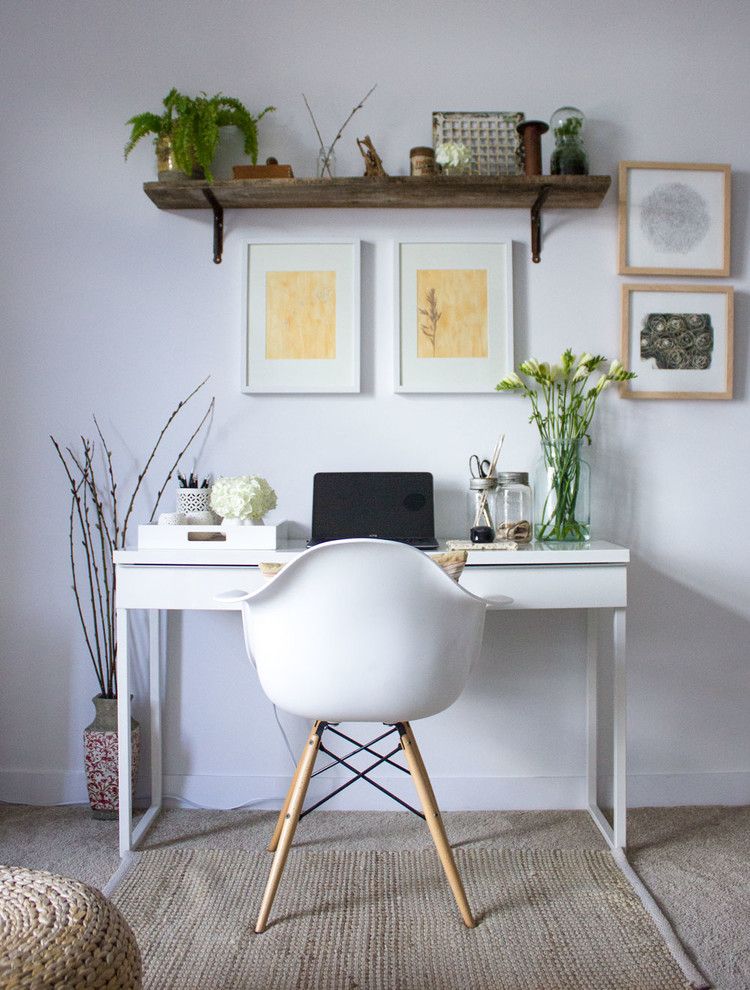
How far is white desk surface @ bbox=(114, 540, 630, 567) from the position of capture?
77.2 inches

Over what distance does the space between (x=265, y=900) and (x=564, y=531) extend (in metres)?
1.21

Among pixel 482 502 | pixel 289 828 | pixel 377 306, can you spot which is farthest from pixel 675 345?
pixel 289 828

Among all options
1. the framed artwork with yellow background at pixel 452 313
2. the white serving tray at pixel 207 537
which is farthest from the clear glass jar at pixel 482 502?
the white serving tray at pixel 207 537

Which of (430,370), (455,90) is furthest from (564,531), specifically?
(455,90)

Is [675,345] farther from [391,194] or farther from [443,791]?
[443,791]

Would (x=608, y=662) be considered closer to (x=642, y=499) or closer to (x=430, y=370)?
(x=642, y=499)

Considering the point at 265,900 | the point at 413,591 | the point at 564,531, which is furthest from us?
the point at 564,531

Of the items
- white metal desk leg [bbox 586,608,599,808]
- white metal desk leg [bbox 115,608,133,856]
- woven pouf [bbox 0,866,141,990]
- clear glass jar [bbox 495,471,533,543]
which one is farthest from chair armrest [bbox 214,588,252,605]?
white metal desk leg [bbox 586,608,599,808]

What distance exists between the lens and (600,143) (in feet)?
7.85

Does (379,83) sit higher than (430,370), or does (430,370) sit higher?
(379,83)

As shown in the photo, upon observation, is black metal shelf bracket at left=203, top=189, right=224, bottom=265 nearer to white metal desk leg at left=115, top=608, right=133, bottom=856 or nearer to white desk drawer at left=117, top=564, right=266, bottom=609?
white desk drawer at left=117, top=564, right=266, bottom=609

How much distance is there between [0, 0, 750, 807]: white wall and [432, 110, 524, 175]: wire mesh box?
0.25 feet

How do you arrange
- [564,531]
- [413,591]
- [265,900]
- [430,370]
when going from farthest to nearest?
[430,370]
[564,531]
[265,900]
[413,591]

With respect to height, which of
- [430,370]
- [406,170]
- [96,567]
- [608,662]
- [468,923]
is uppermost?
[406,170]
